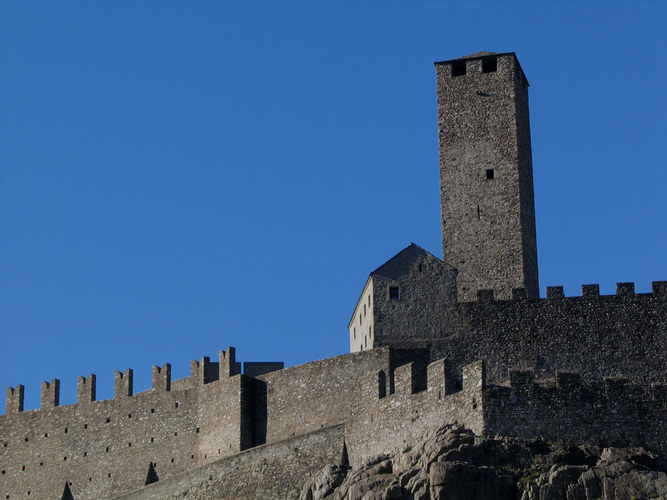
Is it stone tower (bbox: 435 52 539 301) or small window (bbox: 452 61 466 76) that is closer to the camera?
stone tower (bbox: 435 52 539 301)

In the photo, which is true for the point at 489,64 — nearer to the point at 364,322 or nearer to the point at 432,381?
the point at 364,322

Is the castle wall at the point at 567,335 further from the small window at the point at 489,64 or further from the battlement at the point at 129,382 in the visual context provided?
the small window at the point at 489,64

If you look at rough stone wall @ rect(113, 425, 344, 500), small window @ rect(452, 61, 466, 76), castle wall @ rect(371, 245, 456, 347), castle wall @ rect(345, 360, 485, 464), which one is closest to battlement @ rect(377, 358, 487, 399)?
castle wall @ rect(345, 360, 485, 464)

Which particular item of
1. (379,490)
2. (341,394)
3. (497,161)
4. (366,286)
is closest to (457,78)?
(497,161)

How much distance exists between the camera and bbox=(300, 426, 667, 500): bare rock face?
169 ft

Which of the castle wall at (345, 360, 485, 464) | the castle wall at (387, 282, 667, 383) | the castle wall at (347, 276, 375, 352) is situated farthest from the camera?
the castle wall at (347, 276, 375, 352)

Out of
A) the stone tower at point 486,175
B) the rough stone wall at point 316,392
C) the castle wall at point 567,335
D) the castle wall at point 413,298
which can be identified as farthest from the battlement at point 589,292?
the rough stone wall at point 316,392

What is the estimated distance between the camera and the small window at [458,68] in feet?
230

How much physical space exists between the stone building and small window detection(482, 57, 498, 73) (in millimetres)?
57

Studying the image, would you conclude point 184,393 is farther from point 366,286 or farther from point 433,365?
point 433,365

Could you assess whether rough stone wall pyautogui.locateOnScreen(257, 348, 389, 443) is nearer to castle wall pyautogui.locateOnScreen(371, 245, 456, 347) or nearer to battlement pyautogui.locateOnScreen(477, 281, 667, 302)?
castle wall pyautogui.locateOnScreen(371, 245, 456, 347)

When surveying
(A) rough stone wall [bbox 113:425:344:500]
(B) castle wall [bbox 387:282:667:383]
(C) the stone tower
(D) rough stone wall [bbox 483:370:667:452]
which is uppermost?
(C) the stone tower

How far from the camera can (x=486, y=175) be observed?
6794 cm

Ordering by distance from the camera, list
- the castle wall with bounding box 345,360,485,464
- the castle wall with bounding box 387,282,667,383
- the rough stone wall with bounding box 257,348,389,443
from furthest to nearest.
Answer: the rough stone wall with bounding box 257,348,389,443, the castle wall with bounding box 387,282,667,383, the castle wall with bounding box 345,360,485,464
